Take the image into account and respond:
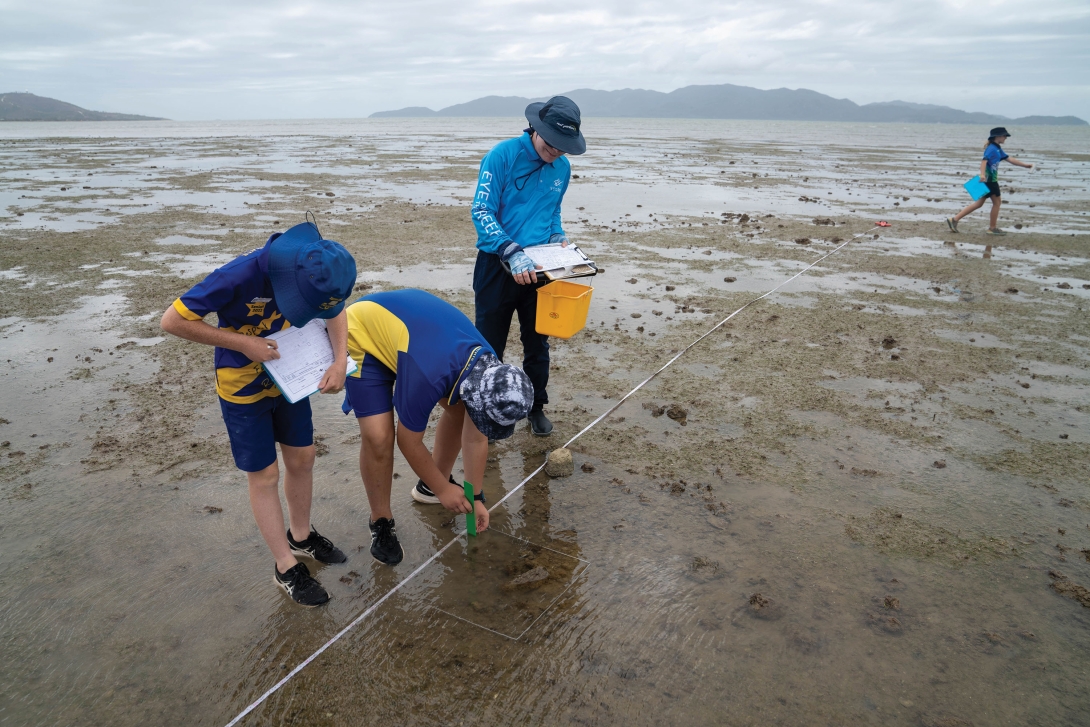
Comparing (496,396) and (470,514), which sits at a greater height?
(496,396)

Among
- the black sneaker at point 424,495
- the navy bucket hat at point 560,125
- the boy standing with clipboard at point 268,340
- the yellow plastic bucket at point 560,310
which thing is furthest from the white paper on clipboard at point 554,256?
the boy standing with clipboard at point 268,340

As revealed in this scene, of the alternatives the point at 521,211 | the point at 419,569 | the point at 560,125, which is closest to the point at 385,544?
the point at 419,569

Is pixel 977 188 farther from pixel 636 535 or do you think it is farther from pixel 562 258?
pixel 636 535

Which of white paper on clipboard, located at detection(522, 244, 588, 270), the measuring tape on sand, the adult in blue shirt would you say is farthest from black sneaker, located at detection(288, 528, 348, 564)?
white paper on clipboard, located at detection(522, 244, 588, 270)

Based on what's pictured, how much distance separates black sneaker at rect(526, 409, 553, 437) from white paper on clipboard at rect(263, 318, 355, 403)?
1.99 m

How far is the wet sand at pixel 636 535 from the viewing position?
2490 millimetres

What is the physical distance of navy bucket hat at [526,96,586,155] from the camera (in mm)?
3725

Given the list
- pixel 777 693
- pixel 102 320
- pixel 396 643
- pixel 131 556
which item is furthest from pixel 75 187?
pixel 777 693

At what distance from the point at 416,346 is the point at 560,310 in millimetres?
1446

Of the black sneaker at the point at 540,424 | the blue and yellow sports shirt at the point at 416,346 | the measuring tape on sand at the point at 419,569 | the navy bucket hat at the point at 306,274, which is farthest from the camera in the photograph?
the black sneaker at the point at 540,424

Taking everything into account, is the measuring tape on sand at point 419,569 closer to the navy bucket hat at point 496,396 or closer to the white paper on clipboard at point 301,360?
the navy bucket hat at point 496,396

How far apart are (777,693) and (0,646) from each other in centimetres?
310

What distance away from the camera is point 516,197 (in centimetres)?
397

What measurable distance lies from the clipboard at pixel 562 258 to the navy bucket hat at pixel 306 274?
147 centimetres
